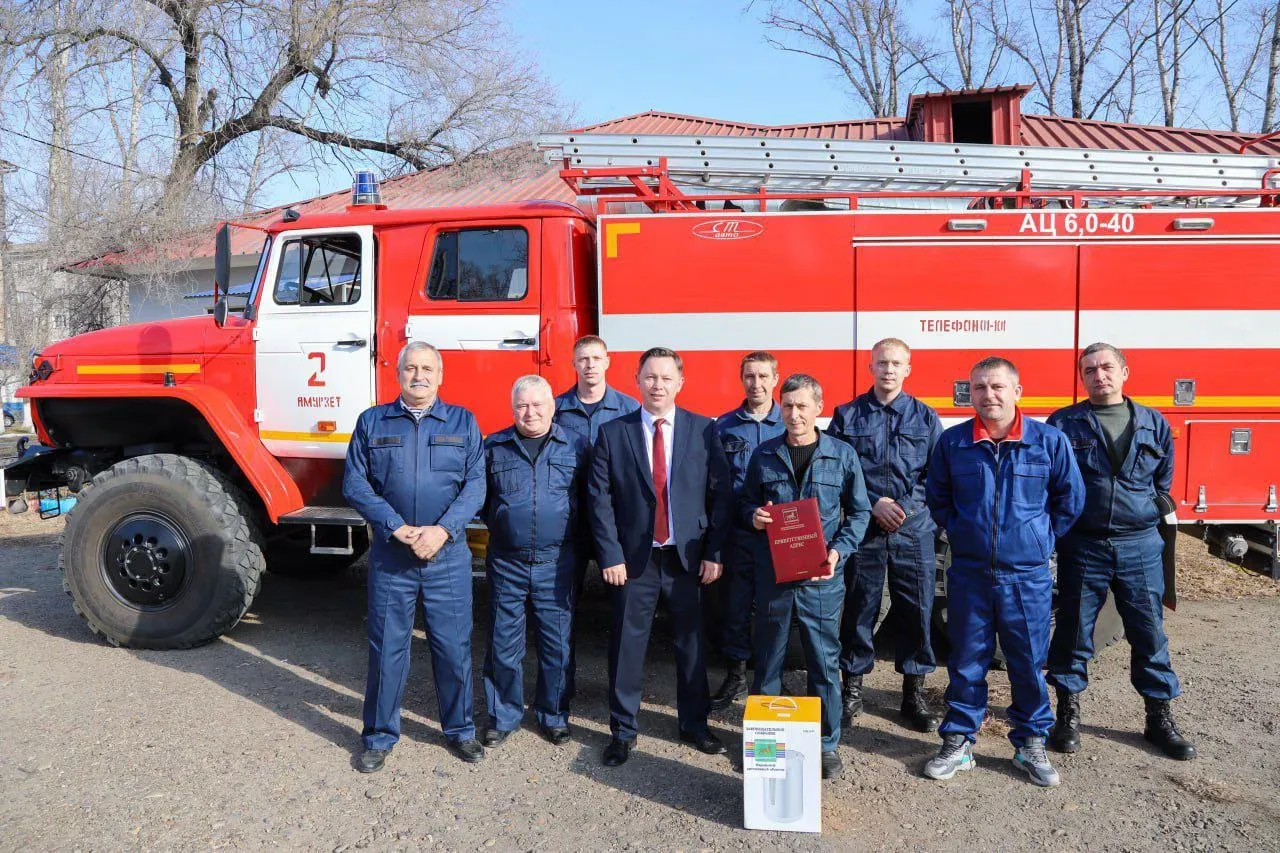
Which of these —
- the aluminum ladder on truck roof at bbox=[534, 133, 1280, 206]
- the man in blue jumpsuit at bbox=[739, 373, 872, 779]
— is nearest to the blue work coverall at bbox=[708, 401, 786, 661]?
the man in blue jumpsuit at bbox=[739, 373, 872, 779]

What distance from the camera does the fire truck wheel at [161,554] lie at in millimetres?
5016

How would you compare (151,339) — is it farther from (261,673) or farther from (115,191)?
(115,191)

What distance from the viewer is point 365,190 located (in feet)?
17.8

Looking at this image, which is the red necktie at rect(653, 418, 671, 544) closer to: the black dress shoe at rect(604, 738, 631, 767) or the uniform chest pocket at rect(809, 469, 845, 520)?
the uniform chest pocket at rect(809, 469, 845, 520)

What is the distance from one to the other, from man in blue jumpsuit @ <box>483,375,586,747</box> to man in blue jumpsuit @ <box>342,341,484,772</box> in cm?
14

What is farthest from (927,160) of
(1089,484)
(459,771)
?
(459,771)

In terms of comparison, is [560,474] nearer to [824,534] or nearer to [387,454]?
[387,454]

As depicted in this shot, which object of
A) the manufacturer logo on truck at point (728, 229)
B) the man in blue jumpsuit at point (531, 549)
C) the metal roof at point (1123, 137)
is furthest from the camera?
the metal roof at point (1123, 137)

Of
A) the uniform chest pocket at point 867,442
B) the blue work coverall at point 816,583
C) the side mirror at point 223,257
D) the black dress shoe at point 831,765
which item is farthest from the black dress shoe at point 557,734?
the side mirror at point 223,257

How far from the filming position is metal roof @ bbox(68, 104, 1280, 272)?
15.1m

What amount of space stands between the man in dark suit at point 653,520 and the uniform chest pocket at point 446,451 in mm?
604

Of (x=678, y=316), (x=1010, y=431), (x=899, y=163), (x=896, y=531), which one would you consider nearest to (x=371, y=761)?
(x=896, y=531)

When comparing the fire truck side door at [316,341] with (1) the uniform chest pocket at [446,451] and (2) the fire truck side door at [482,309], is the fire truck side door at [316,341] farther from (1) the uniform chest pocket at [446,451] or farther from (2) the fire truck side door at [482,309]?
(1) the uniform chest pocket at [446,451]

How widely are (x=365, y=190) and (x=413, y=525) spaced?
8.70 feet
